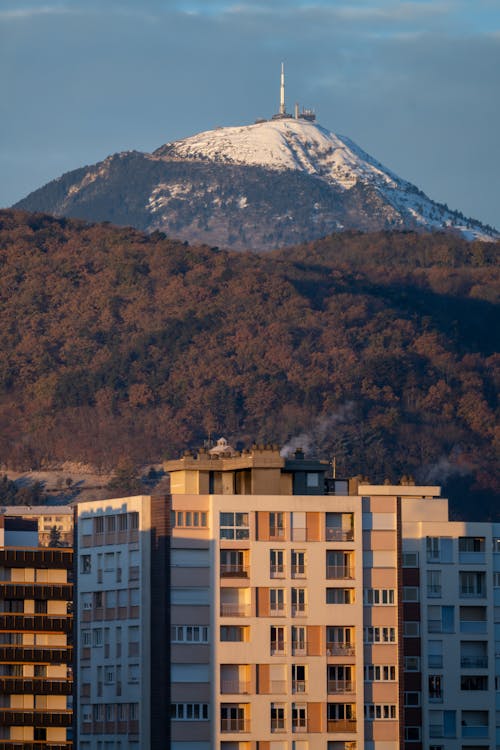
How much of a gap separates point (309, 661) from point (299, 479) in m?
11.2

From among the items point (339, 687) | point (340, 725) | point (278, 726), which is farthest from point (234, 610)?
point (340, 725)

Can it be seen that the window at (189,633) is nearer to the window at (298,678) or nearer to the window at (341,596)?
the window at (298,678)

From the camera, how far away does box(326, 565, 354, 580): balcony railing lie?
96375 mm

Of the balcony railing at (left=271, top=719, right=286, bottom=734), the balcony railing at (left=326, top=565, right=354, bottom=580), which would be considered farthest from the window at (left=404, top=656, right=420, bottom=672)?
the balcony railing at (left=271, top=719, right=286, bottom=734)

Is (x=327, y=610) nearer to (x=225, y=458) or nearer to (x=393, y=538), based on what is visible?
(x=393, y=538)

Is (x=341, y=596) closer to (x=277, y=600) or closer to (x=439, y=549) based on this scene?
(x=277, y=600)

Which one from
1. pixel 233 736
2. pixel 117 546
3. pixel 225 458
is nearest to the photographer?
pixel 233 736

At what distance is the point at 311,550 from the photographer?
96.2m

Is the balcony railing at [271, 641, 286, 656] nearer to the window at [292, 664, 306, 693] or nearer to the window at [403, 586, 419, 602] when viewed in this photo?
the window at [292, 664, 306, 693]

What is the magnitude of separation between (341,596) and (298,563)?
2.17 meters

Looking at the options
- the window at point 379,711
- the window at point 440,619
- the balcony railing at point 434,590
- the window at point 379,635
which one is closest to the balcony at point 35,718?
the window at point 379,711

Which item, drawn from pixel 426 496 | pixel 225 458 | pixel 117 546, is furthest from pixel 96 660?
pixel 426 496

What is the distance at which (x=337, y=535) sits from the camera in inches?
3809

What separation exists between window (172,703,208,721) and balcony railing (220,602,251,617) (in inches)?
145
